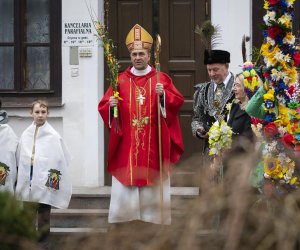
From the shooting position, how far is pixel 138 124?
9.22 meters

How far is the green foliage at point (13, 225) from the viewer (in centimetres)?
363

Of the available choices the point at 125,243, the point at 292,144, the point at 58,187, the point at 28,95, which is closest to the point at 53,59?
the point at 28,95

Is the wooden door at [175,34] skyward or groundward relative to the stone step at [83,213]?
skyward

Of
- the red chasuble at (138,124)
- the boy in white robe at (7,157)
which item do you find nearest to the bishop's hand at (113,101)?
the red chasuble at (138,124)

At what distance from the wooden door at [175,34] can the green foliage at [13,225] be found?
27.5ft

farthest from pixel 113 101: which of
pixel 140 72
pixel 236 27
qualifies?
pixel 236 27

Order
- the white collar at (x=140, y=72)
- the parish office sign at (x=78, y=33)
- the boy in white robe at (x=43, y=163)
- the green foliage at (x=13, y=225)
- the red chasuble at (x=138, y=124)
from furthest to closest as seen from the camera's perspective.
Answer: the parish office sign at (x=78, y=33) < the boy in white robe at (x=43, y=163) < the white collar at (x=140, y=72) < the red chasuble at (x=138, y=124) < the green foliage at (x=13, y=225)

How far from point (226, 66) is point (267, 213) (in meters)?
5.89

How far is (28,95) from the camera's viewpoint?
12.3 metres

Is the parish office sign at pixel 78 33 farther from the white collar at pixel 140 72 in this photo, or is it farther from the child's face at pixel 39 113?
the white collar at pixel 140 72

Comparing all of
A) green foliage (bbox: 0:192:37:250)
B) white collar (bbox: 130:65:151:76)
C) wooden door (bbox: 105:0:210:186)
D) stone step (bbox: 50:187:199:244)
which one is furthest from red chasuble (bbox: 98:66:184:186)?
green foliage (bbox: 0:192:37:250)

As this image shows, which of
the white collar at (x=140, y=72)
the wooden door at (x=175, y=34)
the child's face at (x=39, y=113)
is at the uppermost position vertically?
the wooden door at (x=175, y=34)

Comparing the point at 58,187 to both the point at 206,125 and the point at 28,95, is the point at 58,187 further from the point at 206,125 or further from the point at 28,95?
the point at 28,95

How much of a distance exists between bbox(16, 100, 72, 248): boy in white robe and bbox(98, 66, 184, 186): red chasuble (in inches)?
31.1
